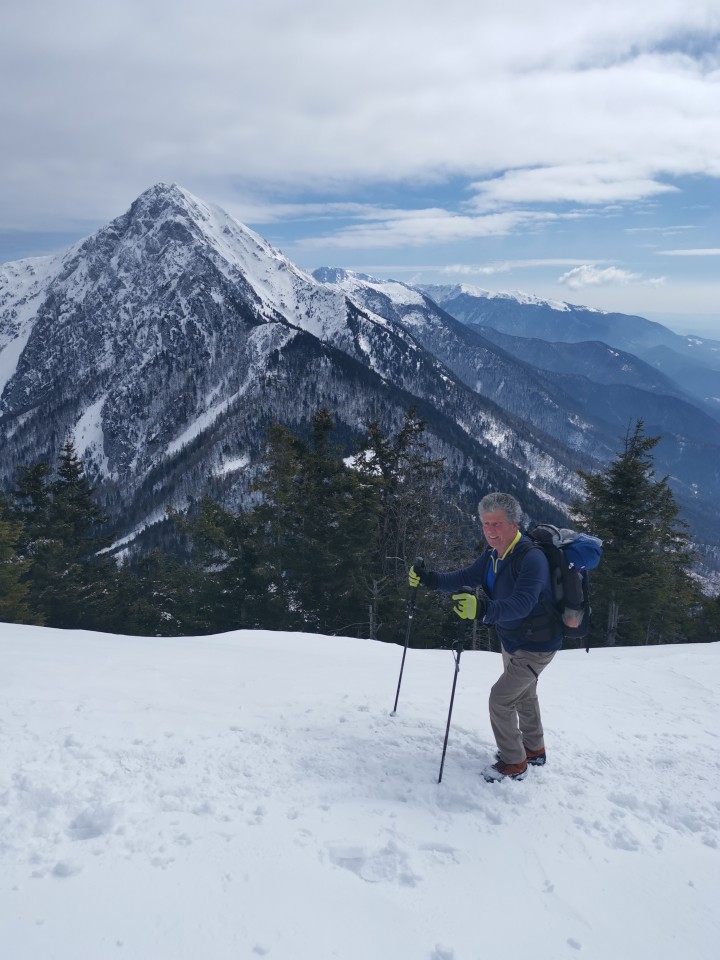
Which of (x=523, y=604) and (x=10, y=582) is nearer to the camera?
(x=523, y=604)

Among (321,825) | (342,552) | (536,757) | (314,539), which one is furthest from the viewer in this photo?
(314,539)

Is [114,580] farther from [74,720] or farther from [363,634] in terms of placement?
[74,720]

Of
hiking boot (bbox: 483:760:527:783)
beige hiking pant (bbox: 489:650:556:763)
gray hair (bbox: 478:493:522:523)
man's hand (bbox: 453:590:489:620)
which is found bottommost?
hiking boot (bbox: 483:760:527:783)

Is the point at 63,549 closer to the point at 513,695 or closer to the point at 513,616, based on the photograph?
the point at 513,695

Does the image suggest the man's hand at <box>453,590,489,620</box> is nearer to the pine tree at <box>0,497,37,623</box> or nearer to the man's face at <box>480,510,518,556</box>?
the man's face at <box>480,510,518,556</box>

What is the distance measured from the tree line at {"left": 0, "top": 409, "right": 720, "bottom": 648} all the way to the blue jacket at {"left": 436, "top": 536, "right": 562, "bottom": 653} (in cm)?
1581

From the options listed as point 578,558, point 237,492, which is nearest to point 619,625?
point 578,558

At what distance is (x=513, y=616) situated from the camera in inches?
193

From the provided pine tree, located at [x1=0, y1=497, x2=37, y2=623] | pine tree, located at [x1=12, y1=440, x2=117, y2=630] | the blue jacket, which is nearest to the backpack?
the blue jacket

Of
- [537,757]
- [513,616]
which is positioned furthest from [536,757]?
[513,616]

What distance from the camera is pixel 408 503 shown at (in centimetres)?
2397

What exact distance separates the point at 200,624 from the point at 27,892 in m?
22.1

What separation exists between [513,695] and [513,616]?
98 cm

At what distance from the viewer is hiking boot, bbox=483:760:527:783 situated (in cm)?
538
